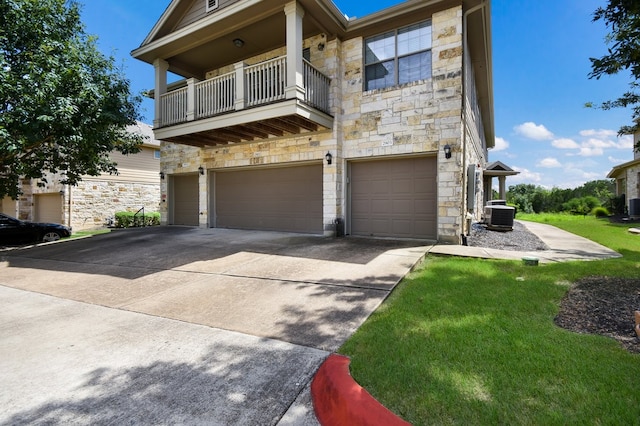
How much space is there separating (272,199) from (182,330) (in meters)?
7.08

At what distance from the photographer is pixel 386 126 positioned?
323 inches

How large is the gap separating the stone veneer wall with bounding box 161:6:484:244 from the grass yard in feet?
12.7

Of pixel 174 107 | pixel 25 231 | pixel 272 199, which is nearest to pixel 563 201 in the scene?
pixel 272 199

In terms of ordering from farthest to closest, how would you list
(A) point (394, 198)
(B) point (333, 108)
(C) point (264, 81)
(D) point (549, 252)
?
(B) point (333, 108)
(A) point (394, 198)
(C) point (264, 81)
(D) point (549, 252)

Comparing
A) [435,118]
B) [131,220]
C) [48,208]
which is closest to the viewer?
[435,118]

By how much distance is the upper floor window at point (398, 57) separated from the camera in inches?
312

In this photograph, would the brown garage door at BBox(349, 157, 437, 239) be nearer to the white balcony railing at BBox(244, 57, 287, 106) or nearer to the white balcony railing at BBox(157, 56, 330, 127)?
the white balcony railing at BBox(157, 56, 330, 127)

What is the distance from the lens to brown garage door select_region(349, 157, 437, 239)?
7.96 meters

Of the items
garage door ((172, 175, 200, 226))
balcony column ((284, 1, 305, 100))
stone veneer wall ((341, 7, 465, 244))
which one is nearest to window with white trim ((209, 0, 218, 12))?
balcony column ((284, 1, 305, 100))

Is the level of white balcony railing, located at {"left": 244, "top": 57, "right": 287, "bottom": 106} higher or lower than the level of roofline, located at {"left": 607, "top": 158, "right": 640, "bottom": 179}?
higher

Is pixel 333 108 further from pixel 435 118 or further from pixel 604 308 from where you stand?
pixel 604 308

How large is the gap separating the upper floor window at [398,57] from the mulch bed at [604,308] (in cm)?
585

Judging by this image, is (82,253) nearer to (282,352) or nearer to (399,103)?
(282,352)

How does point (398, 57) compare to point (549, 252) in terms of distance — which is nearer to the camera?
point (549, 252)
